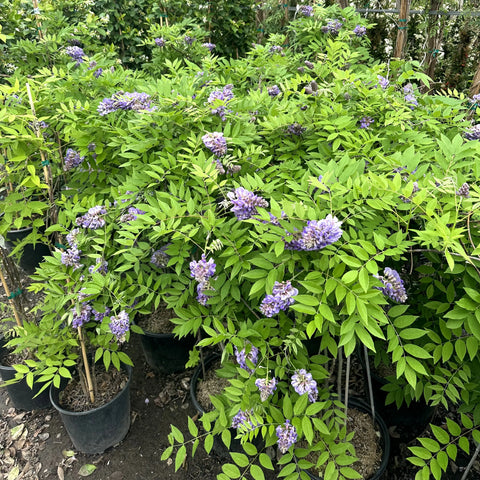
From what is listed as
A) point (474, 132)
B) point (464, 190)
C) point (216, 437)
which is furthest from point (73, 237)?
point (474, 132)

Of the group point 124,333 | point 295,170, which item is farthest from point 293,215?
point 124,333

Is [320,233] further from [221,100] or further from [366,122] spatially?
[366,122]

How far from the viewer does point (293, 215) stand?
60.6 inches

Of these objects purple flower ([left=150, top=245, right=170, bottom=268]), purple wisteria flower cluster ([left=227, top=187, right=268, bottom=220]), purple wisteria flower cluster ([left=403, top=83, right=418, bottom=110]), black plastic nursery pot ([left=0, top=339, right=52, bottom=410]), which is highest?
purple wisteria flower cluster ([left=403, top=83, right=418, bottom=110])

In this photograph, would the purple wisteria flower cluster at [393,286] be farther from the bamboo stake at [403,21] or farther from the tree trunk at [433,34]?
the tree trunk at [433,34]

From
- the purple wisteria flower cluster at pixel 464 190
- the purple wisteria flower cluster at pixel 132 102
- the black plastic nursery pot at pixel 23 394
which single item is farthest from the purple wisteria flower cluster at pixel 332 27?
the black plastic nursery pot at pixel 23 394

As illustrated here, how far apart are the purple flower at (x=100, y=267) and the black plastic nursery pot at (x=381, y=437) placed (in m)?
1.44

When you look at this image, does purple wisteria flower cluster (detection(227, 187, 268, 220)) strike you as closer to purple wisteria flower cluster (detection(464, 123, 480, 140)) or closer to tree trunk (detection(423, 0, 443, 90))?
purple wisteria flower cluster (detection(464, 123, 480, 140))

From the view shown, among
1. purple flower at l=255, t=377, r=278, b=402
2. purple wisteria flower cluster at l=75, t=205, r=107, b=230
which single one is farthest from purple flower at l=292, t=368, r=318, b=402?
purple wisteria flower cluster at l=75, t=205, r=107, b=230

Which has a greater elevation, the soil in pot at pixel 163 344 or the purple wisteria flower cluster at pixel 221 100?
the purple wisteria flower cluster at pixel 221 100

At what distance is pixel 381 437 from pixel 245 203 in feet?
5.34

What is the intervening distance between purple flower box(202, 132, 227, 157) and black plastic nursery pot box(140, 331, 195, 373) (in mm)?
1603

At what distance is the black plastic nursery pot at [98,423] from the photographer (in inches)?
98.5

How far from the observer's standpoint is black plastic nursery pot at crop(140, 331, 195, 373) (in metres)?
3.01
